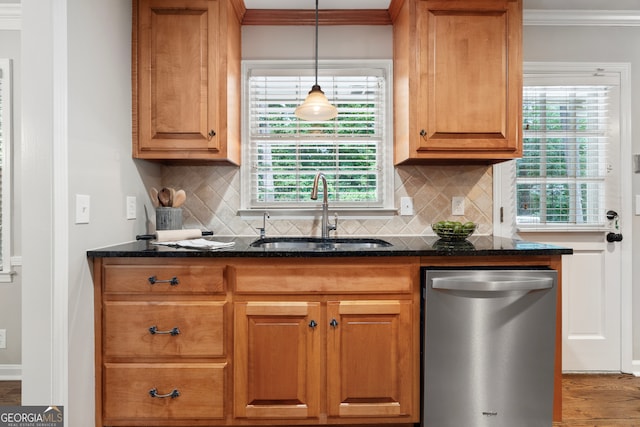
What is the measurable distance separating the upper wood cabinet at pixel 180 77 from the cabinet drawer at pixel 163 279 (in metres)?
0.70

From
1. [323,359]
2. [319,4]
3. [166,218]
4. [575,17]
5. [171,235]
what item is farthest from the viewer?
[575,17]

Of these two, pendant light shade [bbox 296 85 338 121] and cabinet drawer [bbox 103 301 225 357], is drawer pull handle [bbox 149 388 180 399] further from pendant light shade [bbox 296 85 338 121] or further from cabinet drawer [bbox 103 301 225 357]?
pendant light shade [bbox 296 85 338 121]

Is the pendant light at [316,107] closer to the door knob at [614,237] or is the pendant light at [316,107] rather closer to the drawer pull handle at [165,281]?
the drawer pull handle at [165,281]

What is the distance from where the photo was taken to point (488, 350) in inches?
64.2

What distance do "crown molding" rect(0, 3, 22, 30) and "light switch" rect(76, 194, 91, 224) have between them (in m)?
1.80

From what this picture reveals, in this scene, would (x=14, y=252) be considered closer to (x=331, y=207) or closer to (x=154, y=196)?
(x=154, y=196)

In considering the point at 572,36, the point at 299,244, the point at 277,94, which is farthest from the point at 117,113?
the point at 572,36

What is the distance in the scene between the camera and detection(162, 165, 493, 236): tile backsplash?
238 cm

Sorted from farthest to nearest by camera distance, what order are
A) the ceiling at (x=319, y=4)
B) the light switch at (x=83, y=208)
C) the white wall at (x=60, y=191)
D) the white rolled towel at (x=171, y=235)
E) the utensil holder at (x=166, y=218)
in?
the ceiling at (x=319, y=4) < the utensil holder at (x=166, y=218) < the white rolled towel at (x=171, y=235) < the light switch at (x=83, y=208) < the white wall at (x=60, y=191)

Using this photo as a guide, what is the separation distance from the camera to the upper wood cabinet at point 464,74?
1.96 m

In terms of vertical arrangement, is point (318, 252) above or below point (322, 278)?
above

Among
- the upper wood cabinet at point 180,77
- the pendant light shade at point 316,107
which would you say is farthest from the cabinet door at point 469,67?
the upper wood cabinet at point 180,77

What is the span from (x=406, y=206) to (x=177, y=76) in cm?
162

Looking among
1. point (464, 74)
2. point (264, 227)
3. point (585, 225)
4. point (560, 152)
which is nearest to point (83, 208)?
point (264, 227)
